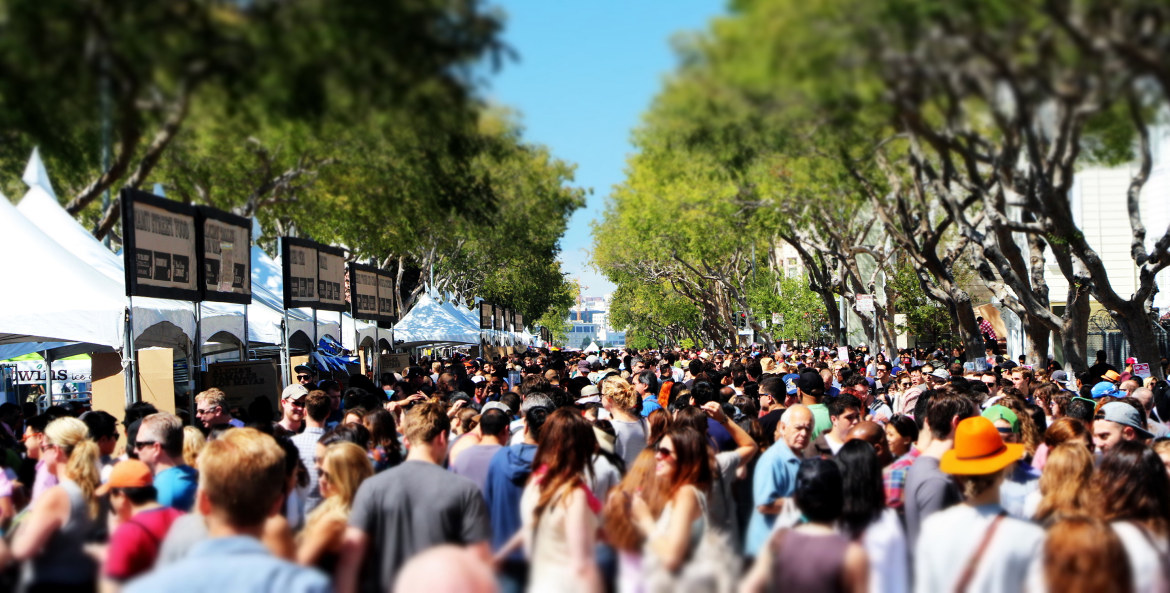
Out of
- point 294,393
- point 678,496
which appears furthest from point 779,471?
point 294,393

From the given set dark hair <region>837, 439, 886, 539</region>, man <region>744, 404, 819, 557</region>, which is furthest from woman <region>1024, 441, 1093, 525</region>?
man <region>744, 404, 819, 557</region>

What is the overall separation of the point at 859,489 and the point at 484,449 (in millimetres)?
2932

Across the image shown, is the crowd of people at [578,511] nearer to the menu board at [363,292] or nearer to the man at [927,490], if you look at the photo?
the man at [927,490]

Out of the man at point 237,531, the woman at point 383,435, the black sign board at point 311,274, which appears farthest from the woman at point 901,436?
the black sign board at point 311,274

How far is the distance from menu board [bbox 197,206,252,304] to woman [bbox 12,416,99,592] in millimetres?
3926

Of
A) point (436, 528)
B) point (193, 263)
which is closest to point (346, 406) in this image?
point (193, 263)

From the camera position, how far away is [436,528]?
4.88 metres

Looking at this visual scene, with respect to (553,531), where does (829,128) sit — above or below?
above

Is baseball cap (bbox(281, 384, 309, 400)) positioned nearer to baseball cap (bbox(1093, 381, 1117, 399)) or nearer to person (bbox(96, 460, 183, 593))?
person (bbox(96, 460, 183, 593))

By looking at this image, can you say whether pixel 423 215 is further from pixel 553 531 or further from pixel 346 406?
pixel 346 406

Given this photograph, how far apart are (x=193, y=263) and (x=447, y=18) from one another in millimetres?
7089

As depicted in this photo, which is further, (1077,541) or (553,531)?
(553,531)

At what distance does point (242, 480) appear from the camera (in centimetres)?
389

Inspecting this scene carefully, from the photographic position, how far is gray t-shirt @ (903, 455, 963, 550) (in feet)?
19.0
